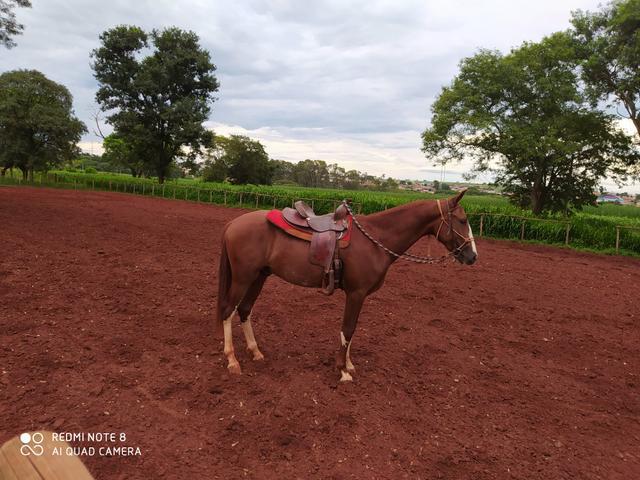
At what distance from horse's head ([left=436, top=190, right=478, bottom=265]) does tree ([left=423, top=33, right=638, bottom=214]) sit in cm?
1863

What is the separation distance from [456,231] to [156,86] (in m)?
36.1

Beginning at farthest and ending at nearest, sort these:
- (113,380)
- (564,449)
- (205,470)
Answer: (113,380), (564,449), (205,470)

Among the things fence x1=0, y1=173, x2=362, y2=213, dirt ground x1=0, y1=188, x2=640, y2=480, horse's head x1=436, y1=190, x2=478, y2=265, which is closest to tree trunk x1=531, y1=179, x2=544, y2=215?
fence x1=0, y1=173, x2=362, y2=213

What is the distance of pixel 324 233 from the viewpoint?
403 centimetres

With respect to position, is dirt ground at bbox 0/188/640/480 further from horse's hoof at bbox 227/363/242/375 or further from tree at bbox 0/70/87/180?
tree at bbox 0/70/87/180

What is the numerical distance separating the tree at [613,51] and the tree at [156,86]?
2884 cm

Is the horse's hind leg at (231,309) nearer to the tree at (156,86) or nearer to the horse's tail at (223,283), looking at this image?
the horse's tail at (223,283)

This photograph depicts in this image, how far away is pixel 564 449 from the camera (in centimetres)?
321

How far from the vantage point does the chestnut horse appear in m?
4.04

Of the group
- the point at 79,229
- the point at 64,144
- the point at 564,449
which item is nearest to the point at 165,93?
the point at 64,144

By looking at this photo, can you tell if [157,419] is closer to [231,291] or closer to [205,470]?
[205,470]

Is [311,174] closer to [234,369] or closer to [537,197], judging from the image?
[537,197]

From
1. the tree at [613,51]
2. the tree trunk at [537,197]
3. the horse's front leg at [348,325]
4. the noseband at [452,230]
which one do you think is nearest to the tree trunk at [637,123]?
the tree at [613,51]

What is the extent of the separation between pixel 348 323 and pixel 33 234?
10461 mm
